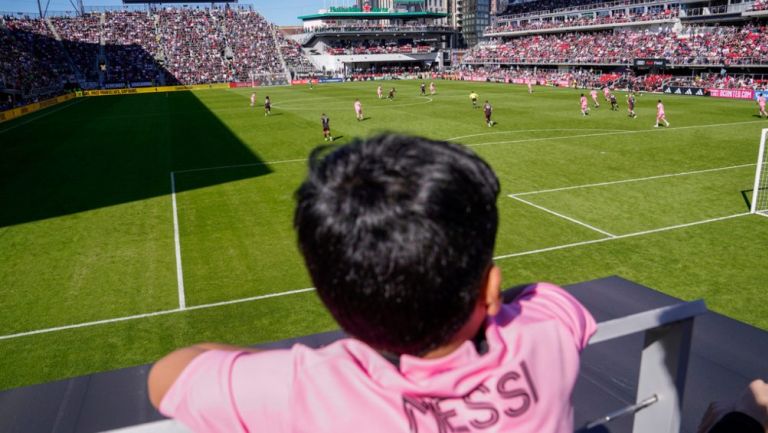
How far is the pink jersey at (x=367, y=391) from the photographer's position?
4.42 ft

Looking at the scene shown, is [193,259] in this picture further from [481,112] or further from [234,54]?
[234,54]

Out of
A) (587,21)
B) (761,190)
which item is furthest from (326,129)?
(587,21)

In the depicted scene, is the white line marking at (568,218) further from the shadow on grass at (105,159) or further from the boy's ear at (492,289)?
the boy's ear at (492,289)

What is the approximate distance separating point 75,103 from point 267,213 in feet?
153

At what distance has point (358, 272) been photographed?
4.25 ft

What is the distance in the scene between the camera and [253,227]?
14.3m

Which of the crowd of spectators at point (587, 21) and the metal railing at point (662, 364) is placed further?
the crowd of spectators at point (587, 21)

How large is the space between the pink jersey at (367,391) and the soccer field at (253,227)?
765cm

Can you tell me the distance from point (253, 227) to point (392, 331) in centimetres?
1344

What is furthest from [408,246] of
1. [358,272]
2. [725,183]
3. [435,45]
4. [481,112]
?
[435,45]

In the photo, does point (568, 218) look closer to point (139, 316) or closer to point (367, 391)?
point (139, 316)

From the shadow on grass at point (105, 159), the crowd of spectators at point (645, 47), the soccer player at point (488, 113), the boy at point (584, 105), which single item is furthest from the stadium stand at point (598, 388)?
the crowd of spectators at point (645, 47)

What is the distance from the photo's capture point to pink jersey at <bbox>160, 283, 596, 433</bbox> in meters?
1.35

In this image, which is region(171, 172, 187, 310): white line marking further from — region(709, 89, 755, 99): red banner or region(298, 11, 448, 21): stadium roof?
region(298, 11, 448, 21): stadium roof
